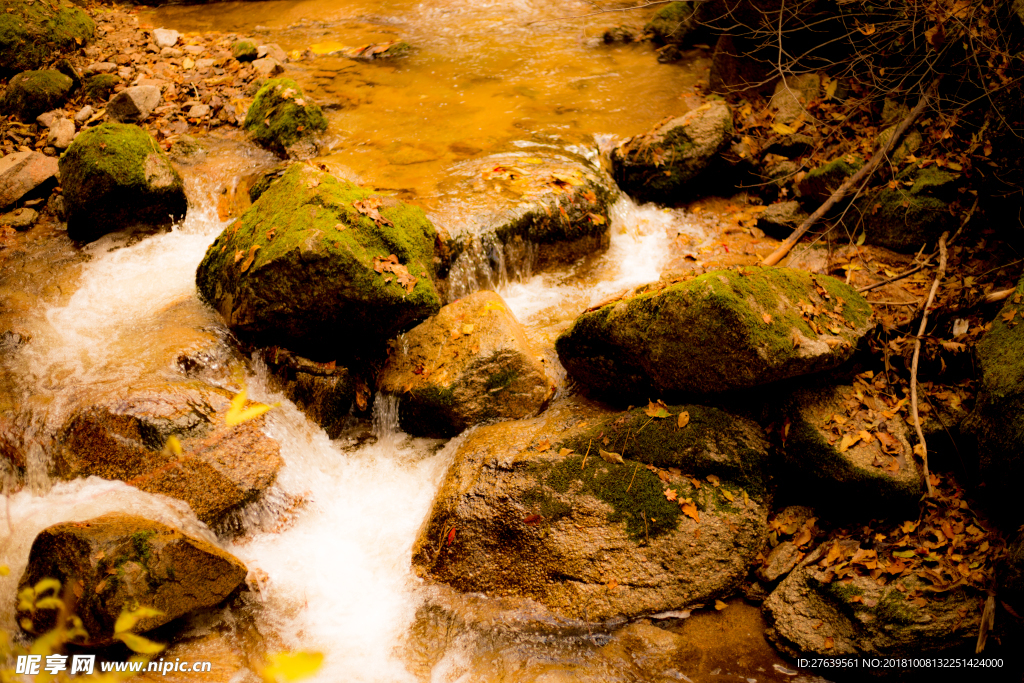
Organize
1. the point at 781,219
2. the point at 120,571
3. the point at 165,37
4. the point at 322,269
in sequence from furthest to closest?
the point at 165,37, the point at 781,219, the point at 322,269, the point at 120,571

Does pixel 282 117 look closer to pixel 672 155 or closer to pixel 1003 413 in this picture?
pixel 672 155

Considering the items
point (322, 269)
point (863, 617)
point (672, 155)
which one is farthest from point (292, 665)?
point (672, 155)

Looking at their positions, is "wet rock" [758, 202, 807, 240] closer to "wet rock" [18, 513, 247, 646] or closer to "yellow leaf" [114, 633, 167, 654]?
"wet rock" [18, 513, 247, 646]

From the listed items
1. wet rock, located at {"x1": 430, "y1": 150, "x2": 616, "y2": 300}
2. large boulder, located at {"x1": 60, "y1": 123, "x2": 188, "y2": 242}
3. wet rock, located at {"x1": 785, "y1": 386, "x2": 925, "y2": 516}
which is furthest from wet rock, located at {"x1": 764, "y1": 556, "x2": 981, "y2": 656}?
large boulder, located at {"x1": 60, "y1": 123, "x2": 188, "y2": 242}

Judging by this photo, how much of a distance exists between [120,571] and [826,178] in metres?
7.58

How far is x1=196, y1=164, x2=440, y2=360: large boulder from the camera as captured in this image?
5082 mm

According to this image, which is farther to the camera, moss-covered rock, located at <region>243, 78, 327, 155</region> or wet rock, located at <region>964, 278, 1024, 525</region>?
moss-covered rock, located at <region>243, 78, 327, 155</region>

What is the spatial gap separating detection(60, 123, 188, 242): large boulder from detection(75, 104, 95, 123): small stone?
6.04 feet

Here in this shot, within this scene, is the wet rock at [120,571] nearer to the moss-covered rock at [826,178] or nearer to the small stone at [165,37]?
the moss-covered rock at [826,178]

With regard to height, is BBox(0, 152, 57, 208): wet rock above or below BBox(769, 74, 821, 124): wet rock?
below

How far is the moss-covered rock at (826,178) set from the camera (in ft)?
22.4

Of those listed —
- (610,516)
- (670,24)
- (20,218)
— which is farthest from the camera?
(670,24)

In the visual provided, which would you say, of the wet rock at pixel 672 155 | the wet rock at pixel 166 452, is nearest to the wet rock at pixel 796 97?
the wet rock at pixel 672 155

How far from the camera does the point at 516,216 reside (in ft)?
22.4
